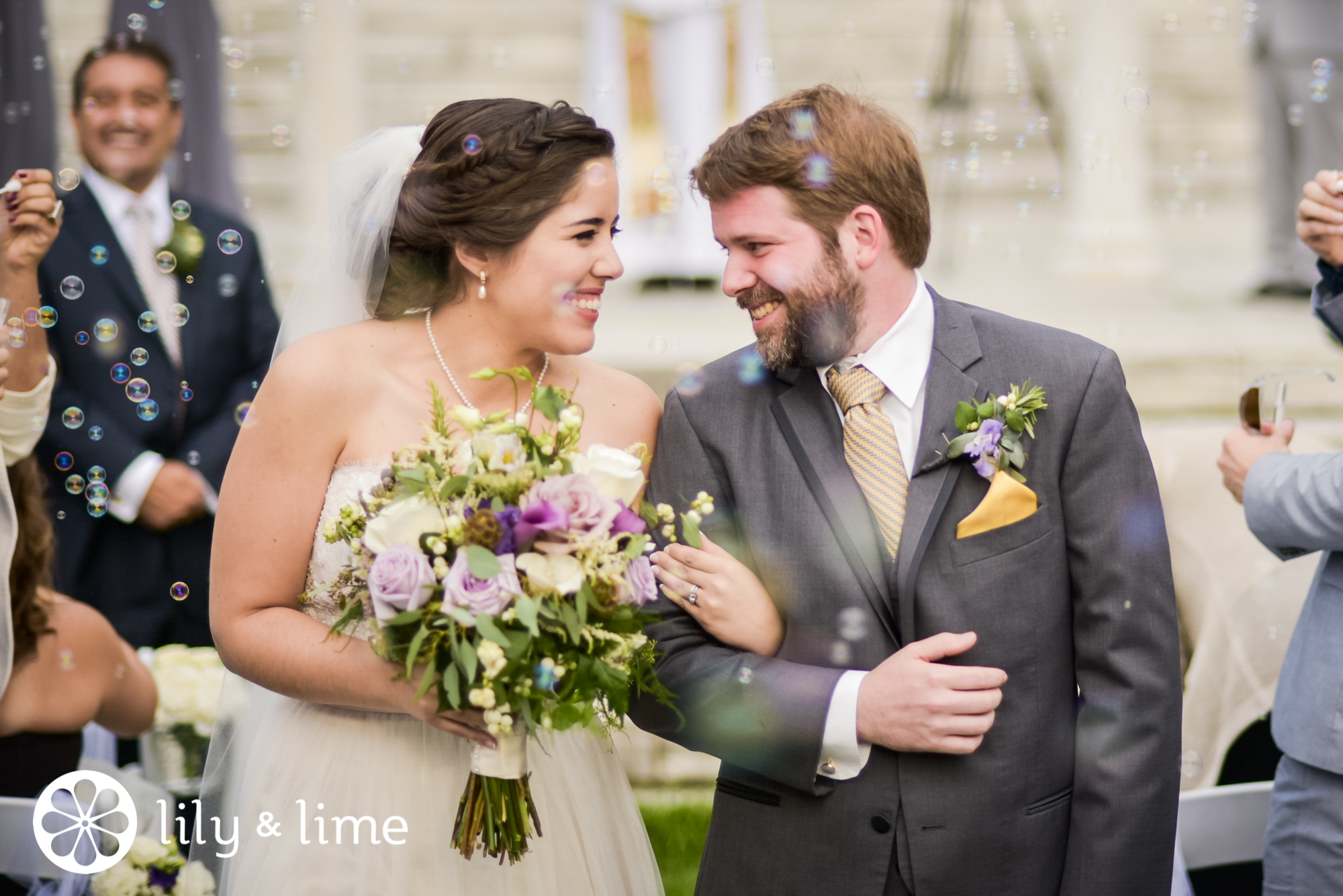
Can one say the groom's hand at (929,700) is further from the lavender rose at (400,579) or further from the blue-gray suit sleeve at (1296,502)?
the blue-gray suit sleeve at (1296,502)

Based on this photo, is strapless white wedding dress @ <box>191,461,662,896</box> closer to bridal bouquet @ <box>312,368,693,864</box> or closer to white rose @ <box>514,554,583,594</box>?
bridal bouquet @ <box>312,368,693,864</box>

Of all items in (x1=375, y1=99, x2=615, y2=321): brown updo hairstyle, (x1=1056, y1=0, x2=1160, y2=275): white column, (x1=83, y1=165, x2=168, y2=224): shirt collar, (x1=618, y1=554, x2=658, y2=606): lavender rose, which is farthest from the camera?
(x1=1056, y1=0, x2=1160, y2=275): white column

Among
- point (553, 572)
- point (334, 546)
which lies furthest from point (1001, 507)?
point (334, 546)

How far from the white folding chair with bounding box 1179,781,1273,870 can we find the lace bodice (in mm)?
2181

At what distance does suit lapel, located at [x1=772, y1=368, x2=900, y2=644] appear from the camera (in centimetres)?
170

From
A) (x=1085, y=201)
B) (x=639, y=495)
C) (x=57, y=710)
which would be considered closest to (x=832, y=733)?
(x=639, y=495)

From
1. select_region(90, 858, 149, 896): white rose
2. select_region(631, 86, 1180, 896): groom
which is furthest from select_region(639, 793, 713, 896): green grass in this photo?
select_region(631, 86, 1180, 896): groom

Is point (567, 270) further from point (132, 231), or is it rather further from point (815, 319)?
point (132, 231)

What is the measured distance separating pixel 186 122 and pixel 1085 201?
14.3 feet

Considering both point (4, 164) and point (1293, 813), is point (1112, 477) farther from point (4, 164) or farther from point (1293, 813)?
point (4, 164)

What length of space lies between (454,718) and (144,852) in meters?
1.56

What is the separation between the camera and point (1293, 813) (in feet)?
7.04

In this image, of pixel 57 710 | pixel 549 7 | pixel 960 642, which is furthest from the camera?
pixel 549 7

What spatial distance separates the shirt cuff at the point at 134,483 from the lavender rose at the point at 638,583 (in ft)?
6.61
